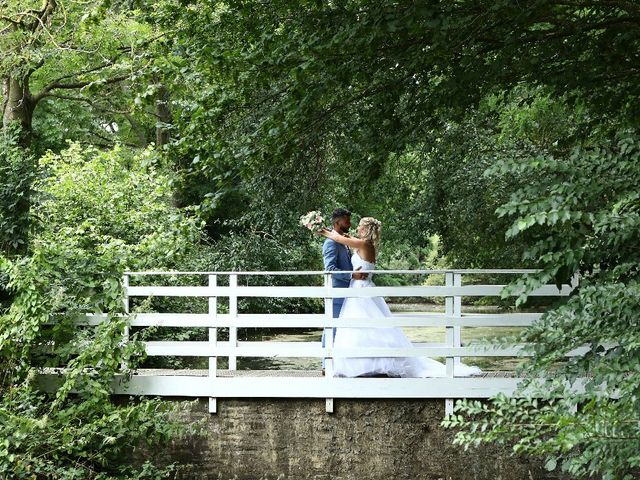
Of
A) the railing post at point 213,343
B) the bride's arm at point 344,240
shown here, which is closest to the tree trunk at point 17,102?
the railing post at point 213,343

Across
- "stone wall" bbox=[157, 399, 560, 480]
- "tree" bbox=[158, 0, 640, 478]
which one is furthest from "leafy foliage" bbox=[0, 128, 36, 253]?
"stone wall" bbox=[157, 399, 560, 480]

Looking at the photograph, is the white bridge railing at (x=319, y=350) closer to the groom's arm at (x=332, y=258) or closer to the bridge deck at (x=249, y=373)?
the bridge deck at (x=249, y=373)

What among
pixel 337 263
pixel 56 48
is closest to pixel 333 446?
pixel 337 263

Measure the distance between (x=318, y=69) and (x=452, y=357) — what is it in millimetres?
3257

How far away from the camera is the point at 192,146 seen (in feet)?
36.6

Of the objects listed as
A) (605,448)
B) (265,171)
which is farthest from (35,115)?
(605,448)

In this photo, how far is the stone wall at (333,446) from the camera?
9.17 m

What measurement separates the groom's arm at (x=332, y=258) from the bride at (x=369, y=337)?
206 mm

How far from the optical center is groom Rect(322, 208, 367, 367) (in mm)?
9922

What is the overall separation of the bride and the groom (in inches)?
4.9

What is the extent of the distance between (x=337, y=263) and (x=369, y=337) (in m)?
0.93

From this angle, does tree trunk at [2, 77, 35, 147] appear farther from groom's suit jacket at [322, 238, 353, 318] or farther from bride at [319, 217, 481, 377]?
bride at [319, 217, 481, 377]

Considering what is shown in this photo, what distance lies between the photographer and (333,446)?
934cm

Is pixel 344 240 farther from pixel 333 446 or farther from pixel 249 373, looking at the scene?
pixel 333 446
